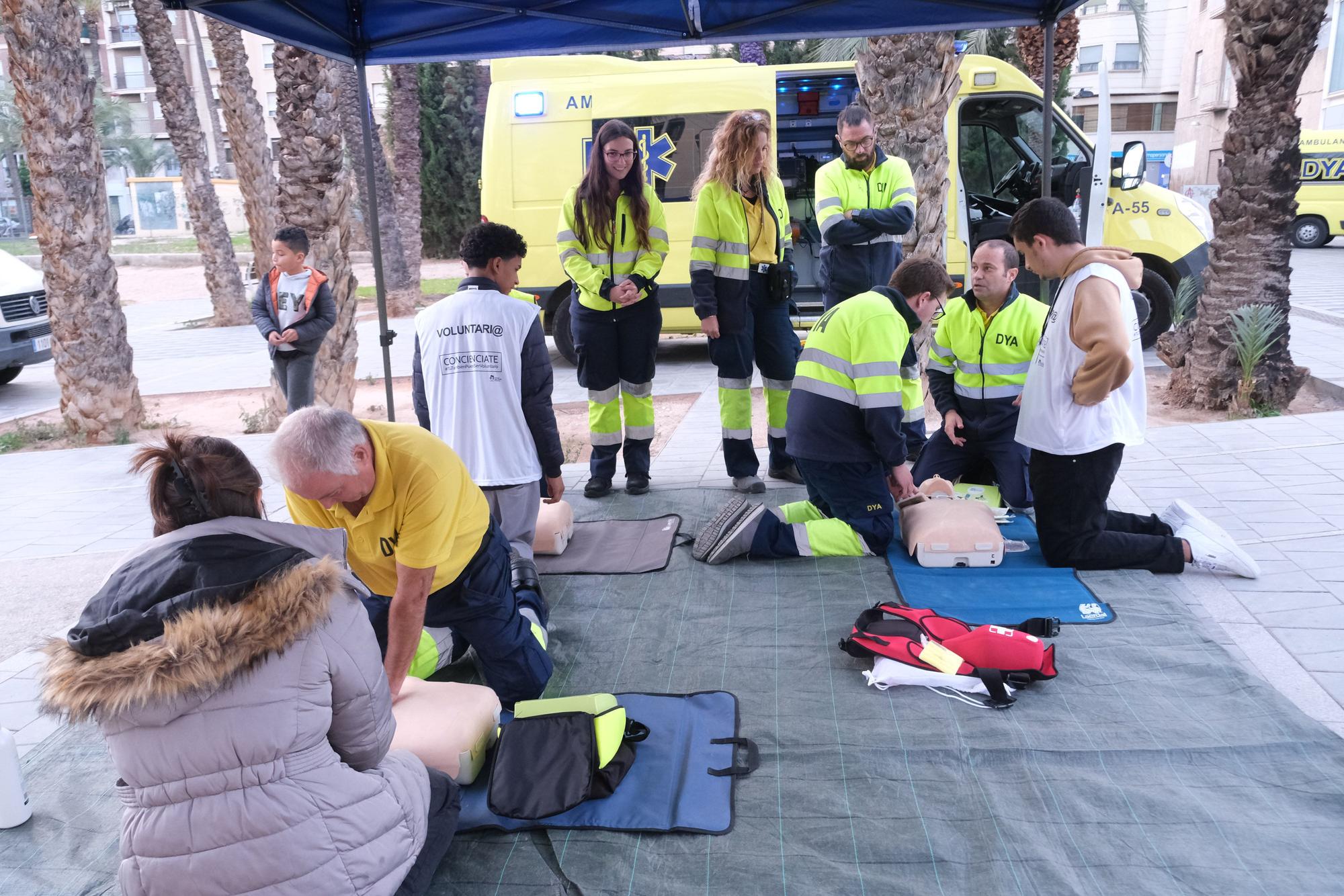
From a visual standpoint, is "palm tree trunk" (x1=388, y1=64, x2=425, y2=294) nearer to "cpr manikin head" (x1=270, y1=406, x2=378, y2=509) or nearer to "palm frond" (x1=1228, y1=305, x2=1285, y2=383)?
"palm frond" (x1=1228, y1=305, x2=1285, y2=383)

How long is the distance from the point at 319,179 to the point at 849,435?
558 centimetres

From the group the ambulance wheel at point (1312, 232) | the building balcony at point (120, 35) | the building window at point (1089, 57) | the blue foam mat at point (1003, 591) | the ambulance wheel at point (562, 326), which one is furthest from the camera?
the building balcony at point (120, 35)

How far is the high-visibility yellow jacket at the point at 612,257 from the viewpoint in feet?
18.1

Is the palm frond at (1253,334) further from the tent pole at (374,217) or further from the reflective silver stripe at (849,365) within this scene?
the tent pole at (374,217)

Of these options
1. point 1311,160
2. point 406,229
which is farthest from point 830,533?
point 1311,160

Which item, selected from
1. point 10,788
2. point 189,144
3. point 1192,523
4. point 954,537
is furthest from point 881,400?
point 189,144

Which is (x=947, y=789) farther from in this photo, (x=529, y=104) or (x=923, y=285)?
(x=529, y=104)

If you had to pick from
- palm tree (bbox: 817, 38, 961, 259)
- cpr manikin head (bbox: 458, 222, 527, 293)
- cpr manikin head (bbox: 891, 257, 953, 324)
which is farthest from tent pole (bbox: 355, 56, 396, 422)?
palm tree (bbox: 817, 38, 961, 259)

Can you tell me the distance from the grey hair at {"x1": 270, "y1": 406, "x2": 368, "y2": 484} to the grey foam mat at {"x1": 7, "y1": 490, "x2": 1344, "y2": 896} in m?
1.07

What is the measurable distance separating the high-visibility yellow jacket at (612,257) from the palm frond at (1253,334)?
4.44 meters

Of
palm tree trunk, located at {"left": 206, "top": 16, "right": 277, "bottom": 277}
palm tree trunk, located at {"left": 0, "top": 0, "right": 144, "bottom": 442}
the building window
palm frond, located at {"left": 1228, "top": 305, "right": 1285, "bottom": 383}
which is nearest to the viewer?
palm frond, located at {"left": 1228, "top": 305, "right": 1285, "bottom": 383}

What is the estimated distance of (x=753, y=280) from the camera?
564cm

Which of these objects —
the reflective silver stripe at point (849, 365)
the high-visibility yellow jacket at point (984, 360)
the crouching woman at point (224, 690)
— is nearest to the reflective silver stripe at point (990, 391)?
the high-visibility yellow jacket at point (984, 360)

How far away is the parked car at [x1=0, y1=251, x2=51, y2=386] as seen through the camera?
1034 centimetres
